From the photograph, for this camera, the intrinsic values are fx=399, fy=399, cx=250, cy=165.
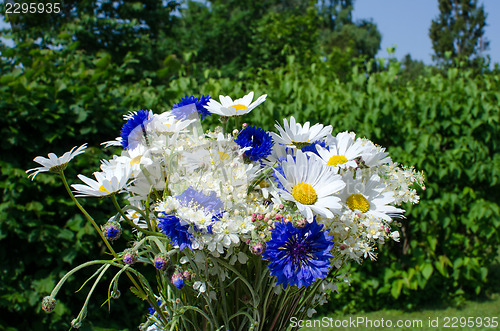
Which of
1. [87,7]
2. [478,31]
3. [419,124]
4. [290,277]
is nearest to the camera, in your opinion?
[290,277]

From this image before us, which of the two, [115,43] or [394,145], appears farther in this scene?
[115,43]

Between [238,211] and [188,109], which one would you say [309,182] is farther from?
[188,109]

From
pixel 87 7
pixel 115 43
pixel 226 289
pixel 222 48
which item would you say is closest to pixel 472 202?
pixel 226 289

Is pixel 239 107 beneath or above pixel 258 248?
above

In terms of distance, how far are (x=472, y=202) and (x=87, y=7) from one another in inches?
318

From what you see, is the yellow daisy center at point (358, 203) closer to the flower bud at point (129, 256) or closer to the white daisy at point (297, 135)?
the white daisy at point (297, 135)

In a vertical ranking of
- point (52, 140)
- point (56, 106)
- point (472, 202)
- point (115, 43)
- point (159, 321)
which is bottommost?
point (472, 202)

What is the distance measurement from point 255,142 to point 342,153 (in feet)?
0.74

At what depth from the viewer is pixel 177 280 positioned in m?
0.84

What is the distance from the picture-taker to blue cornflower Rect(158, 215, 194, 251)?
0.83m

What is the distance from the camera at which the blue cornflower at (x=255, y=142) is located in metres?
0.99

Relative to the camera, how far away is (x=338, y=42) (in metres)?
33.1

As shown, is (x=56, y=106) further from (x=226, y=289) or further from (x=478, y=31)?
(x=478, y=31)

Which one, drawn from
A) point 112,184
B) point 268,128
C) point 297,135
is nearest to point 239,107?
point 297,135
